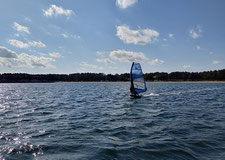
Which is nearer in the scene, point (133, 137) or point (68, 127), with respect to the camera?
point (133, 137)

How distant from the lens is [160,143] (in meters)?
7.47

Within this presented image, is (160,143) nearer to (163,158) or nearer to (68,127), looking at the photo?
(163,158)

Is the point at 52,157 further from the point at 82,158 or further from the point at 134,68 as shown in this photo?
the point at 134,68

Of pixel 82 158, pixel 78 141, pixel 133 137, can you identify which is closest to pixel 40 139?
pixel 78 141

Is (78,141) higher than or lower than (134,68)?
lower

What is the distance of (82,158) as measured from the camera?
611 centimetres

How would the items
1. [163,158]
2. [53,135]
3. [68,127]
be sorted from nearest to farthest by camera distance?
1. [163,158]
2. [53,135]
3. [68,127]

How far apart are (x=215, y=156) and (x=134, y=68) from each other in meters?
24.7

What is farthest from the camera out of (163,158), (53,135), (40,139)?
(53,135)

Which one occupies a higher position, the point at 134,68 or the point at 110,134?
the point at 134,68

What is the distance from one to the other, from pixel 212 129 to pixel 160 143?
4.64 m

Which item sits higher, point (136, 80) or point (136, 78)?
point (136, 78)

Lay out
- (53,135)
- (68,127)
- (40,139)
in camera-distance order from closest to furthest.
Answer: (40,139)
(53,135)
(68,127)

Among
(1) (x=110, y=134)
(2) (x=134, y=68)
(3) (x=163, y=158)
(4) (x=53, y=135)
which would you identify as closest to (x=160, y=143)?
(3) (x=163, y=158)
